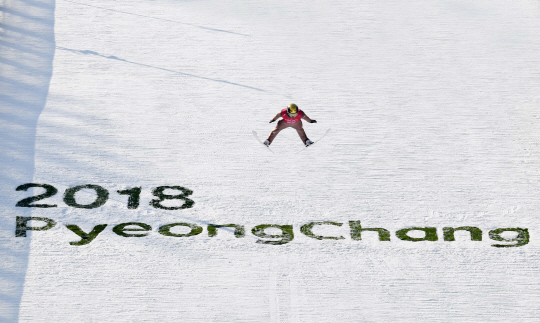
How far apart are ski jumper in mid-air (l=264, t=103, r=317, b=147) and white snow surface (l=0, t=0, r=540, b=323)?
42 cm

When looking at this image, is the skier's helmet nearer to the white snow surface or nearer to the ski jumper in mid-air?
the ski jumper in mid-air

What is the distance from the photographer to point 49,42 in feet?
49.3

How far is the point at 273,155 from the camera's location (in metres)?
12.2

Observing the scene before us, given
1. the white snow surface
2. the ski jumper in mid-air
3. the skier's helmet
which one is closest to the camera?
the white snow surface

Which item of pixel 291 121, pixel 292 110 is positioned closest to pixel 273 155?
pixel 291 121

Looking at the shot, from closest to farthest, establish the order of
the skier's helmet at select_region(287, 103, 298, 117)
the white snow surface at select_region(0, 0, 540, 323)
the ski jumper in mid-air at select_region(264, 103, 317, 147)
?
1. the white snow surface at select_region(0, 0, 540, 323)
2. the skier's helmet at select_region(287, 103, 298, 117)
3. the ski jumper in mid-air at select_region(264, 103, 317, 147)

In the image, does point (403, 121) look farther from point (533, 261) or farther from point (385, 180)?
point (533, 261)

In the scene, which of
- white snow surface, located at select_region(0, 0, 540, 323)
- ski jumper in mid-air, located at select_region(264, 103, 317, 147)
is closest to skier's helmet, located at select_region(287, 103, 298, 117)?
ski jumper in mid-air, located at select_region(264, 103, 317, 147)

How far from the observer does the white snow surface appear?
967 centimetres

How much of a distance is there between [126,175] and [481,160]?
18.7 ft

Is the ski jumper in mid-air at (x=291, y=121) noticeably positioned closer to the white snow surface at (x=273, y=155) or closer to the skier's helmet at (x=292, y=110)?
the skier's helmet at (x=292, y=110)

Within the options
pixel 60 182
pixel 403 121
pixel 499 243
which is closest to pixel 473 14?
pixel 403 121

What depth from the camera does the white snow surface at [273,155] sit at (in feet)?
31.7

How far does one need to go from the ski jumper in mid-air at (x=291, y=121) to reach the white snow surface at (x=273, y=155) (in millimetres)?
418
